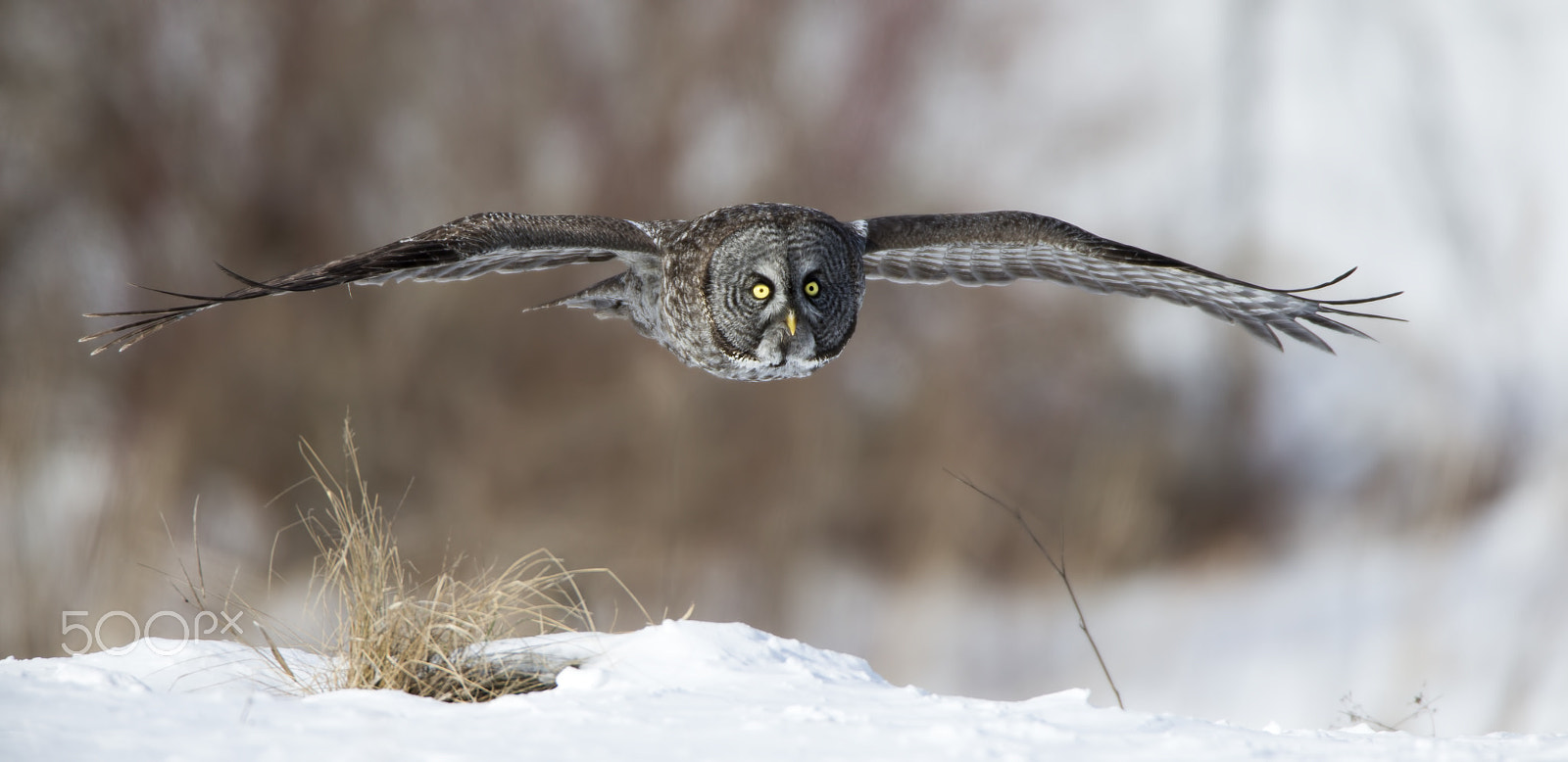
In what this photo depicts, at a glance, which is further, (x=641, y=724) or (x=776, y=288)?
(x=776, y=288)

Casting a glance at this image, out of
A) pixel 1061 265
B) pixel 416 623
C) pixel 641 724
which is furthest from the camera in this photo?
pixel 1061 265

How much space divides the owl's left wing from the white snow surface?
126cm

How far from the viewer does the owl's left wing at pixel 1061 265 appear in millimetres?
3270

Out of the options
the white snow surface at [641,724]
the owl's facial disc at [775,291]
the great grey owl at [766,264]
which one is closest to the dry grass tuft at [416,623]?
the white snow surface at [641,724]

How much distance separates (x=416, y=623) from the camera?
10.1 feet

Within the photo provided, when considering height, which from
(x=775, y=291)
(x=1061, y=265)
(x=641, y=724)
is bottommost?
(x=641, y=724)

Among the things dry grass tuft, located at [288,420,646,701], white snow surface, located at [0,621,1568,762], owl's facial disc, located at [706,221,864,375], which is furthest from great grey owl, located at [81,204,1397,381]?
white snow surface, located at [0,621,1568,762]

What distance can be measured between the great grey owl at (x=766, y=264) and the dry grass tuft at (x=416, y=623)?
724 mm

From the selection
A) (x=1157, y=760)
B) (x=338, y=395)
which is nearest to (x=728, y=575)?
(x=338, y=395)

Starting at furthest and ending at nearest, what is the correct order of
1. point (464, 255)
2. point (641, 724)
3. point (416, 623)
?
point (416, 623) → point (464, 255) → point (641, 724)

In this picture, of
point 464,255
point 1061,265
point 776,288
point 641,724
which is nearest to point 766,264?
point 776,288

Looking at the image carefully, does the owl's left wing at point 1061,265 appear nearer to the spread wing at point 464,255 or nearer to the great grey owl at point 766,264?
the great grey owl at point 766,264

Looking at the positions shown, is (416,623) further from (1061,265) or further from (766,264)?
(1061,265)

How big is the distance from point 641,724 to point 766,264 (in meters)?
1.33
